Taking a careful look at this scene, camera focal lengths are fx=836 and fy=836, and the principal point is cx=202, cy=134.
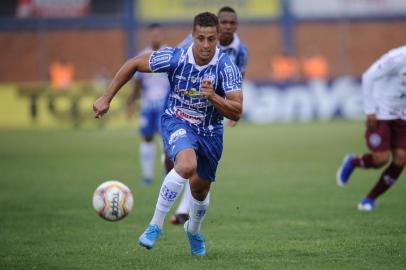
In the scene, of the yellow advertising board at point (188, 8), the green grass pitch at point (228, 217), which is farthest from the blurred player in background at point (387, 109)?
the yellow advertising board at point (188, 8)

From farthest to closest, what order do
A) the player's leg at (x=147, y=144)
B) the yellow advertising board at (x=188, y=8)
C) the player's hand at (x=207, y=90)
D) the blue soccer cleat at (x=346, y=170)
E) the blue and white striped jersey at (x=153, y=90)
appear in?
the yellow advertising board at (x=188, y=8) < the blue and white striped jersey at (x=153, y=90) < the player's leg at (x=147, y=144) < the blue soccer cleat at (x=346, y=170) < the player's hand at (x=207, y=90)

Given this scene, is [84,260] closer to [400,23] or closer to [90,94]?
[90,94]

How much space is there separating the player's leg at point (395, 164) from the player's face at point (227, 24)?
2.30 metres

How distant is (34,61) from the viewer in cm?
3641

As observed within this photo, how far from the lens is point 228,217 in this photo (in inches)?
398

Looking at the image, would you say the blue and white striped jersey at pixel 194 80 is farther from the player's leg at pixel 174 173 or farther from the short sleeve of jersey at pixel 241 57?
the short sleeve of jersey at pixel 241 57

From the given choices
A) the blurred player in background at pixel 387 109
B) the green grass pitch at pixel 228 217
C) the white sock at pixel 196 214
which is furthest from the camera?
the blurred player in background at pixel 387 109

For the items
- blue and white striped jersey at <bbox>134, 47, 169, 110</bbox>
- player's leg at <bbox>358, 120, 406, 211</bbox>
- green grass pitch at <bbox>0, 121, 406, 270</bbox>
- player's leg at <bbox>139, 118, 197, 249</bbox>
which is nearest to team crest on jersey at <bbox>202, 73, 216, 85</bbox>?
player's leg at <bbox>139, 118, 197, 249</bbox>

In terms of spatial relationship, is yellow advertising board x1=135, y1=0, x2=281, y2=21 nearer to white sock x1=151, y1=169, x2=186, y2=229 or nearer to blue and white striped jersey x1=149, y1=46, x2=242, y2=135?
blue and white striped jersey x1=149, y1=46, x2=242, y2=135

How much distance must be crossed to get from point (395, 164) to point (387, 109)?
27.5 inches

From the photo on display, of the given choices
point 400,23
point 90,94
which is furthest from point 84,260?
point 400,23

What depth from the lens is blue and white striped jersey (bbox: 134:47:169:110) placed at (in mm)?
14398

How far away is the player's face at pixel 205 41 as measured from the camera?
7355mm

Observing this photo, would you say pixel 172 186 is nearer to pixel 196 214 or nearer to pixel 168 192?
pixel 168 192
